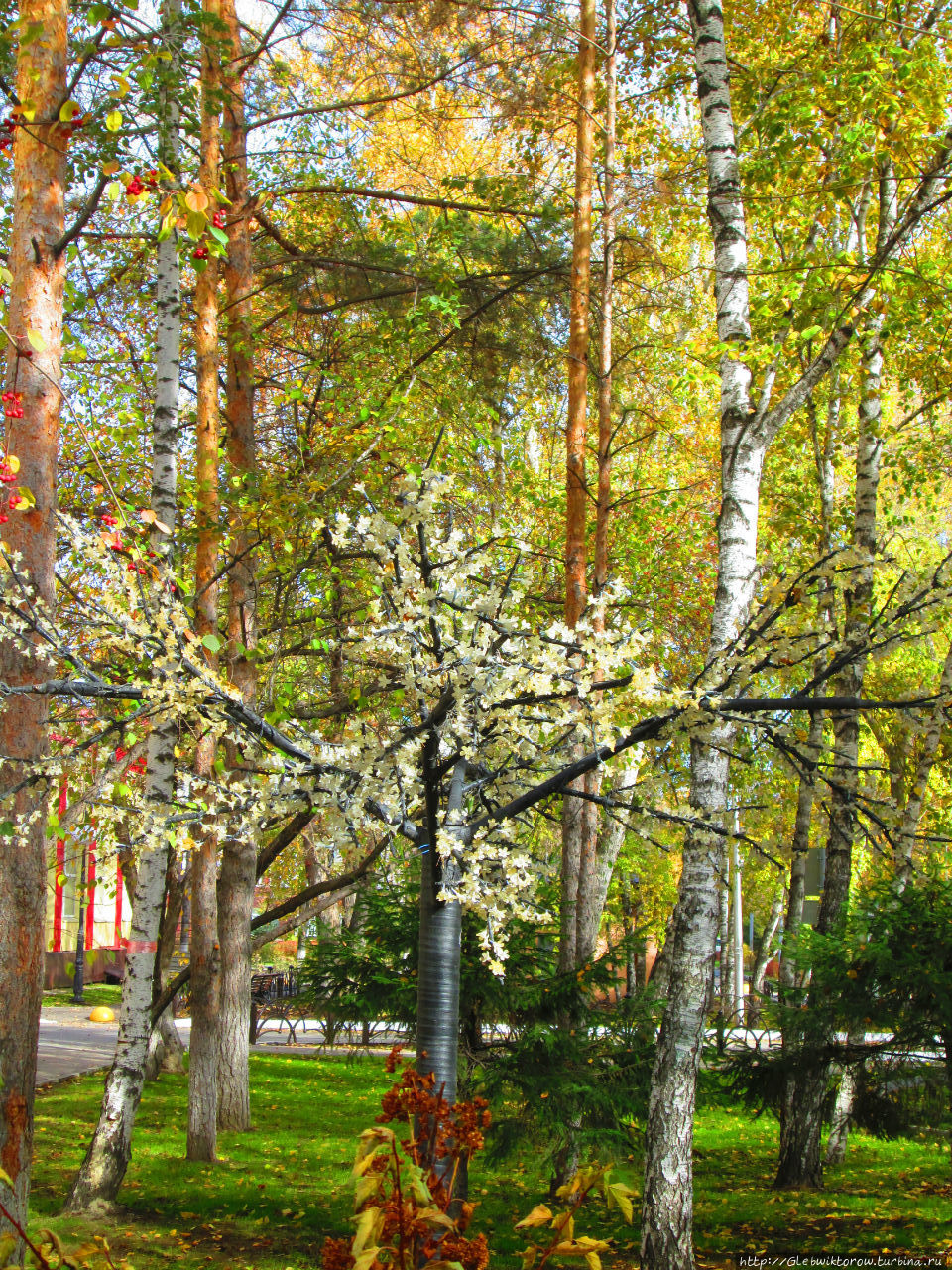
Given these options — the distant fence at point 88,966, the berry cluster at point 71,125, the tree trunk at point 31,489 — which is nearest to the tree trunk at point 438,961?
the tree trunk at point 31,489

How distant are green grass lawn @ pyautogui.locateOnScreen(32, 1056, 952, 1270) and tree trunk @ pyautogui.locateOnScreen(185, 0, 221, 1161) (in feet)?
1.56

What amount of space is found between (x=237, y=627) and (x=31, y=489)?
4.67m

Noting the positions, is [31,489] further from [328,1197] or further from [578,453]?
[328,1197]

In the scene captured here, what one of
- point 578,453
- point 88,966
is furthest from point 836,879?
point 88,966

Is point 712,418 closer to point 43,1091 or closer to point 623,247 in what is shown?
point 623,247

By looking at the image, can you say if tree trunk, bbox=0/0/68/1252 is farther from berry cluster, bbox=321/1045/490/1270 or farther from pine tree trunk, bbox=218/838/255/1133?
pine tree trunk, bbox=218/838/255/1133

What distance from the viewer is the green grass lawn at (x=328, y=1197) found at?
6.46m

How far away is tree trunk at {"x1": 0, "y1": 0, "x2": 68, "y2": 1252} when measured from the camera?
445cm

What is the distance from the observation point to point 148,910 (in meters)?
7.32

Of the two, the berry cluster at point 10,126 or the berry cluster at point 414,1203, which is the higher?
the berry cluster at point 10,126

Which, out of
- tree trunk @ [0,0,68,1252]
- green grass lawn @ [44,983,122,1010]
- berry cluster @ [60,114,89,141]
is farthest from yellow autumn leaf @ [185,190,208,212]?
green grass lawn @ [44,983,122,1010]

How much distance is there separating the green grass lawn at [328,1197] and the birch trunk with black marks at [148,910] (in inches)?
14.0

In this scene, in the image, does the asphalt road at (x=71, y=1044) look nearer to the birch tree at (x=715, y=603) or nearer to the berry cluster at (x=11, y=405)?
the birch tree at (x=715, y=603)

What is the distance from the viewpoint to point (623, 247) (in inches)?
496
